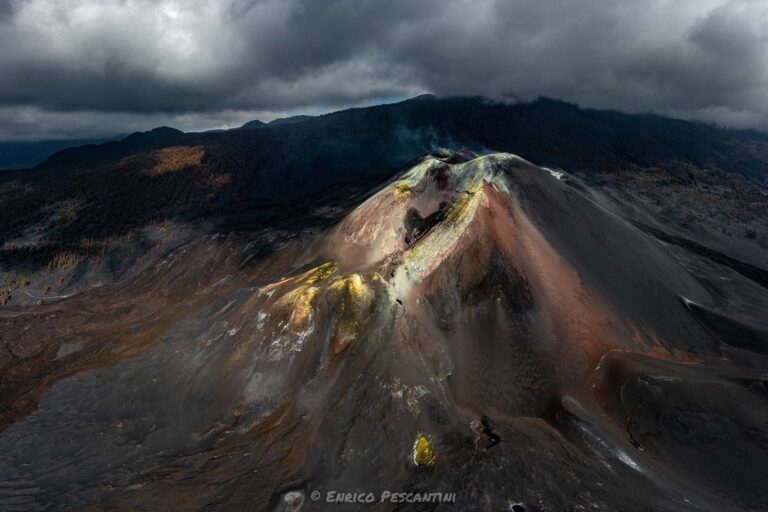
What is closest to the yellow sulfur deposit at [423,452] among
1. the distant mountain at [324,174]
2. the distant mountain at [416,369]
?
the distant mountain at [416,369]

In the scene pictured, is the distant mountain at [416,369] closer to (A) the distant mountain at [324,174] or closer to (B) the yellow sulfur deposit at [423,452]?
(B) the yellow sulfur deposit at [423,452]

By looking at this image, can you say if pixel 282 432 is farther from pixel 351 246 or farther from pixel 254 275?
pixel 254 275

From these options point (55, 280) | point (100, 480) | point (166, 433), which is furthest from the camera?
point (55, 280)

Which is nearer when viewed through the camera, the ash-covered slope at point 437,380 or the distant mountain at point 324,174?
the ash-covered slope at point 437,380

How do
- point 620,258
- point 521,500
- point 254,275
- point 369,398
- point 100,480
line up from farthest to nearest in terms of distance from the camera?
point 254,275
point 620,258
point 369,398
point 100,480
point 521,500

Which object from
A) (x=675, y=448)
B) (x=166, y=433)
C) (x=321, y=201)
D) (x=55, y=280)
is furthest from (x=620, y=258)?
Answer: (x=55, y=280)
